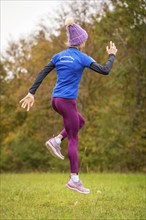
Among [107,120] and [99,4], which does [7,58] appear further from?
[107,120]

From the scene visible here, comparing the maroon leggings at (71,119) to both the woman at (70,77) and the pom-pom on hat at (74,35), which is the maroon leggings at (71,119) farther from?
the pom-pom on hat at (74,35)

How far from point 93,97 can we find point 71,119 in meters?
24.9

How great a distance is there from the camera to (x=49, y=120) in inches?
1218

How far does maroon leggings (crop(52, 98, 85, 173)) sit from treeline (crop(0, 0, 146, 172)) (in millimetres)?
15024

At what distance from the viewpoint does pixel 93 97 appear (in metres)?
30.8

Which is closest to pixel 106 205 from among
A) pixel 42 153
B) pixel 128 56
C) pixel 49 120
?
pixel 128 56

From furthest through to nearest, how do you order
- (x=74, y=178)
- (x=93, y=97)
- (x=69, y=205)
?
(x=93, y=97) < (x=69, y=205) < (x=74, y=178)

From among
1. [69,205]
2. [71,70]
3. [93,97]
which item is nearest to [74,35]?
[71,70]

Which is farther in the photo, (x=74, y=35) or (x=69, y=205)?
(x=69, y=205)

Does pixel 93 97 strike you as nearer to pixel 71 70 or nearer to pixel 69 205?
pixel 69 205

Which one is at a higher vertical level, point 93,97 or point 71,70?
point 71,70

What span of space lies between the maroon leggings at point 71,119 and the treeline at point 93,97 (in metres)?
15.0

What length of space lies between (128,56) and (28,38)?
44.6 feet

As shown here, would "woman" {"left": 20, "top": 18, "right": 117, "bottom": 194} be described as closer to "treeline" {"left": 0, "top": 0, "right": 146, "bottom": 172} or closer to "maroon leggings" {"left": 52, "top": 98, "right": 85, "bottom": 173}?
"maroon leggings" {"left": 52, "top": 98, "right": 85, "bottom": 173}
